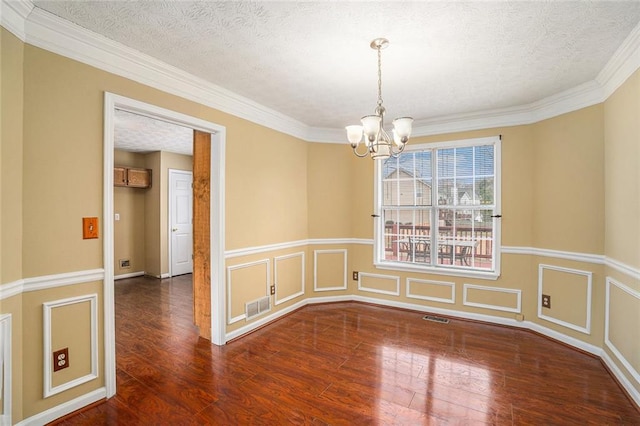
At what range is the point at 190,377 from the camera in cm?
250

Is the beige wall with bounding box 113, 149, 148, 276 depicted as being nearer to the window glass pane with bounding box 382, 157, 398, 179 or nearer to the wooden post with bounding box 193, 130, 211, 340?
the wooden post with bounding box 193, 130, 211, 340

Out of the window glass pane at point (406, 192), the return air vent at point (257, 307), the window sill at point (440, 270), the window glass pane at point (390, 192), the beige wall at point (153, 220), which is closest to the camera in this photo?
the return air vent at point (257, 307)

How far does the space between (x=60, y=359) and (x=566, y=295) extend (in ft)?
14.6

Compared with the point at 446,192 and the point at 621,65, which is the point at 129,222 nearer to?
the point at 446,192

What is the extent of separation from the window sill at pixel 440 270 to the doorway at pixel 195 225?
2298 millimetres

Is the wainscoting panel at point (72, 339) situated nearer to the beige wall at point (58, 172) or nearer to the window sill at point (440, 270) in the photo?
the beige wall at point (58, 172)

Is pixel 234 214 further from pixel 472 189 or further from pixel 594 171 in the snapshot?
pixel 594 171

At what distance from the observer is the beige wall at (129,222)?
5816 mm

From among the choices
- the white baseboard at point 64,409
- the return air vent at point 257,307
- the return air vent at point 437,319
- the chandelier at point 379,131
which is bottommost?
the return air vent at point 437,319

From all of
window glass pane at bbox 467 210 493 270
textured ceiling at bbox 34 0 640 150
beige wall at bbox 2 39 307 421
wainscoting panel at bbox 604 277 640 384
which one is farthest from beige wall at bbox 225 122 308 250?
wainscoting panel at bbox 604 277 640 384

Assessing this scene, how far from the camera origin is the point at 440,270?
3.97 m

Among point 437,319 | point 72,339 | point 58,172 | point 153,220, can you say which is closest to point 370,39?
point 58,172

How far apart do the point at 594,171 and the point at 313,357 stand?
3.24 m

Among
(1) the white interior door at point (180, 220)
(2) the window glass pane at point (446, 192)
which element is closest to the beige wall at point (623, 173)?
(2) the window glass pane at point (446, 192)
